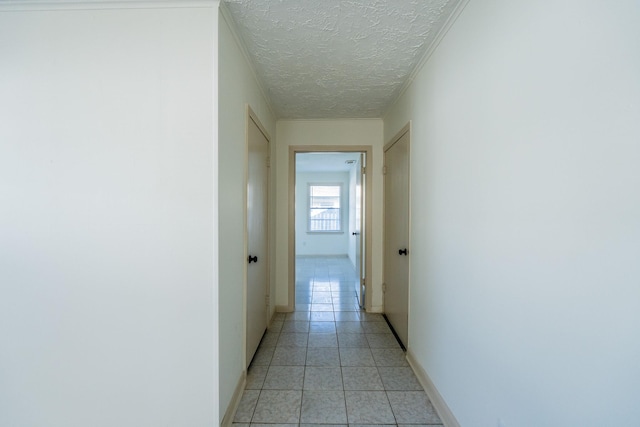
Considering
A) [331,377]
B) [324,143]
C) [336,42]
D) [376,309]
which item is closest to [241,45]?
[336,42]

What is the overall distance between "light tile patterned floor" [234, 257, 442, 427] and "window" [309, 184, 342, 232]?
4.53m

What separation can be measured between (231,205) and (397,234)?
67.0 inches

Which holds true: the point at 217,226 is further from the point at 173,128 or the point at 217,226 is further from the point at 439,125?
the point at 439,125

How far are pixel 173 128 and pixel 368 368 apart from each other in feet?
7.12

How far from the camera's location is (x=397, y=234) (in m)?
2.77

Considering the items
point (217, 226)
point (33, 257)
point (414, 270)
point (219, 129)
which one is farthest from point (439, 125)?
point (33, 257)

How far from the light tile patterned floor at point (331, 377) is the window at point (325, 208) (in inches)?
178

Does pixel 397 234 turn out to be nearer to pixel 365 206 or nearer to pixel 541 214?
pixel 365 206

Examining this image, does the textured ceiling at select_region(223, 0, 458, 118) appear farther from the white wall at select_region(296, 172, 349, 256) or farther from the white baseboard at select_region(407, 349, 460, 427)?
the white wall at select_region(296, 172, 349, 256)

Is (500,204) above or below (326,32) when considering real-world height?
below

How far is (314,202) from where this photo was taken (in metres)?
7.86

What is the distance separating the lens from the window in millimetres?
7828

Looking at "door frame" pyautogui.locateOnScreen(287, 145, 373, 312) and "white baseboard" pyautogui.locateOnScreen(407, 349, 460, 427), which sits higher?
"door frame" pyautogui.locateOnScreen(287, 145, 373, 312)

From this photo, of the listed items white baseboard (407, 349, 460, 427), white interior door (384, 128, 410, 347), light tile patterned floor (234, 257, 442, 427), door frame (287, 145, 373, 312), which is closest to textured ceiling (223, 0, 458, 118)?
white interior door (384, 128, 410, 347)
